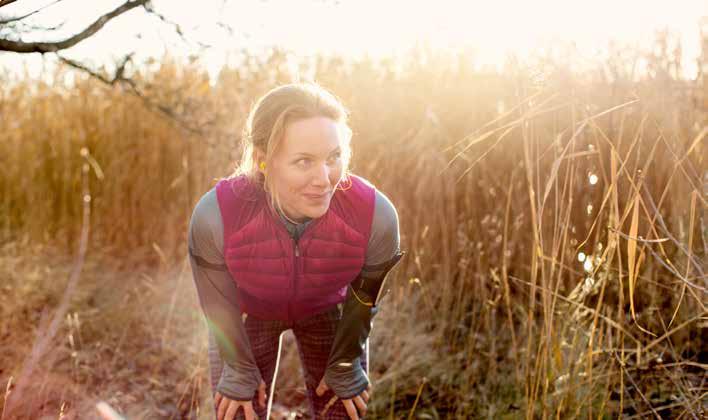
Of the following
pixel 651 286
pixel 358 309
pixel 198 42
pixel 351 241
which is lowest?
pixel 651 286

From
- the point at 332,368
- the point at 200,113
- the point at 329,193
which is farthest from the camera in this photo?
Answer: the point at 200,113

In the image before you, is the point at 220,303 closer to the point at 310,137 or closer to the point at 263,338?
the point at 263,338

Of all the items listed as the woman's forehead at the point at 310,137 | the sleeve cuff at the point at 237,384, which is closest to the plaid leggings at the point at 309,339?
the sleeve cuff at the point at 237,384

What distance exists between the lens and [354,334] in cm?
161

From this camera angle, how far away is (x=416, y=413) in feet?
7.55

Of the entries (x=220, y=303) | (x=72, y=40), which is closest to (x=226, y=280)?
(x=220, y=303)

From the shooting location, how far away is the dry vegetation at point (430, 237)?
1.95 meters

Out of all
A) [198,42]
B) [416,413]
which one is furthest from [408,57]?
[416,413]

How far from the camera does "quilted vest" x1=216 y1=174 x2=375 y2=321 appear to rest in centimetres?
157

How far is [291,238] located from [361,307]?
0.75 ft

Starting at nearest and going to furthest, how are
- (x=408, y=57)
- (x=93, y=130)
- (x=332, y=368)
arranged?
(x=332, y=368)
(x=408, y=57)
(x=93, y=130)

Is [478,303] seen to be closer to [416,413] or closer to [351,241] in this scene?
[416,413]

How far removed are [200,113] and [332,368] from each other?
6.27 ft

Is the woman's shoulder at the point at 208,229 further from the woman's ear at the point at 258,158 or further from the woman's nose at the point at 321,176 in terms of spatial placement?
the woman's nose at the point at 321,176
